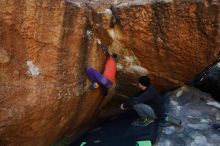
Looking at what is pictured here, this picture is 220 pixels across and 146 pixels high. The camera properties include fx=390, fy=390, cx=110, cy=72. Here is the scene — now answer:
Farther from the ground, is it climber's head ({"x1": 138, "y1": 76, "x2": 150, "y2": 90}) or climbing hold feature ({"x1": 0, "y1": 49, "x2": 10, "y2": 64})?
climbing hold feature ({"x1": 0, "y1": 49, "x2": 10, "y2": 64})

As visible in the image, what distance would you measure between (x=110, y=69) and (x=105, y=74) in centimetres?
15

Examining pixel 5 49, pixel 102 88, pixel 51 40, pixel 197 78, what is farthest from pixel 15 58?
pixel 197 78

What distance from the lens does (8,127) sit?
22.5ft

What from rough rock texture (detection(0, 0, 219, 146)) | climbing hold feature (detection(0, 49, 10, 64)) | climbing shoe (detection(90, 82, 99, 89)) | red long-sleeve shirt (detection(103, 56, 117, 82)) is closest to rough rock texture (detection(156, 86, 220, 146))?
rough rock texture (detection(0, 0, 219, 146))

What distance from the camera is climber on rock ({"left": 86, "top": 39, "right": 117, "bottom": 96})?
7527 millimetres

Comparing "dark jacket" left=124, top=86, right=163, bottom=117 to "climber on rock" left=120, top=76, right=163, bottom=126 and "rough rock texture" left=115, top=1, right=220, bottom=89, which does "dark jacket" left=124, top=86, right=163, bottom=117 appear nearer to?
"climber on rock" left=120, top=76, right=163, bottom=126

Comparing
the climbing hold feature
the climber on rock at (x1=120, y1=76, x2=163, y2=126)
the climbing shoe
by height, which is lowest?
the climber on rock at (x1=120, y1=76, x2=163, y2=126)

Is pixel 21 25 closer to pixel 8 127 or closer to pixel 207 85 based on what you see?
pixel 8 127

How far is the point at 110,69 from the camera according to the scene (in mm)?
7695

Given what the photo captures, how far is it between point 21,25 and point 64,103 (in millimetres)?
1710

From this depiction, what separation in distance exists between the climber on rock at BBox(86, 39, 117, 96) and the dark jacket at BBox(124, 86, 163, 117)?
0.61 meters

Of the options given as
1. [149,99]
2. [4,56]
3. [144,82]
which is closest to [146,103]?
[149,99]

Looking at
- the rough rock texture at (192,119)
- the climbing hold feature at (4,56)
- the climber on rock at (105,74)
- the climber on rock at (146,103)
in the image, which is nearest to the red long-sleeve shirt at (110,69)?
the climber on rock at (105,74)

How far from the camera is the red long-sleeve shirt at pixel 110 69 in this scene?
25.1 feet
